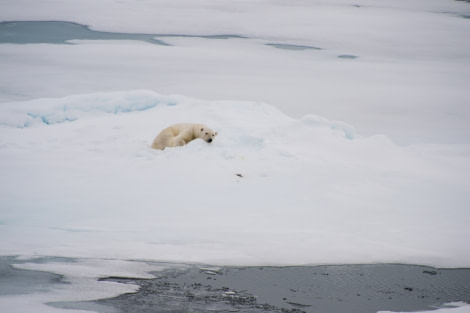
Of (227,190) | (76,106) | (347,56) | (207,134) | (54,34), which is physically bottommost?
(227,190)

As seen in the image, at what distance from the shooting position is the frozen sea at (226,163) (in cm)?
458

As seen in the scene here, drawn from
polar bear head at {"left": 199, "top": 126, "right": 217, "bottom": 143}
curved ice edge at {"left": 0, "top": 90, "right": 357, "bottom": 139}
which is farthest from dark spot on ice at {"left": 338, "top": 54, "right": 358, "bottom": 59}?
polar bear head at {"left": 199, "top": 126, "right": 217, "bottom": 143}

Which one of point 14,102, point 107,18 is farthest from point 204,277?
point 107,18

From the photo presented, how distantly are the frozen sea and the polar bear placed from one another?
0.13 m

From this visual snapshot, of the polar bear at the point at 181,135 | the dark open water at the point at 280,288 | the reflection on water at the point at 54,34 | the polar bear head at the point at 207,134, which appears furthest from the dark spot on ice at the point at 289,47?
the dark open water at the point at 280,288

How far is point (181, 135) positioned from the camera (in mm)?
7059

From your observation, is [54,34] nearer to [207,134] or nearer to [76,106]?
[76,106]

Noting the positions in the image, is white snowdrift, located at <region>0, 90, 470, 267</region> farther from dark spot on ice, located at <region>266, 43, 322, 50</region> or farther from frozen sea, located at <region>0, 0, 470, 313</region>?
dark spot on ice, located at <region>266, 43, 322, 50</region>

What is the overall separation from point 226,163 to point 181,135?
0.76 meters

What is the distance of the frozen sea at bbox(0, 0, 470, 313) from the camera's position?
15.0 feet

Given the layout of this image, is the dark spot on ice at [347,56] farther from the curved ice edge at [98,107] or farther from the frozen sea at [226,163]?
the curved ice edge at [98,107]

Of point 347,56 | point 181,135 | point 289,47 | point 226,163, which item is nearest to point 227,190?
point 226,163

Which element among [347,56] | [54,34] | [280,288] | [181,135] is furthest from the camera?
[54,34]

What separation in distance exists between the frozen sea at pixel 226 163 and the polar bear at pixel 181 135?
0.13 metres
